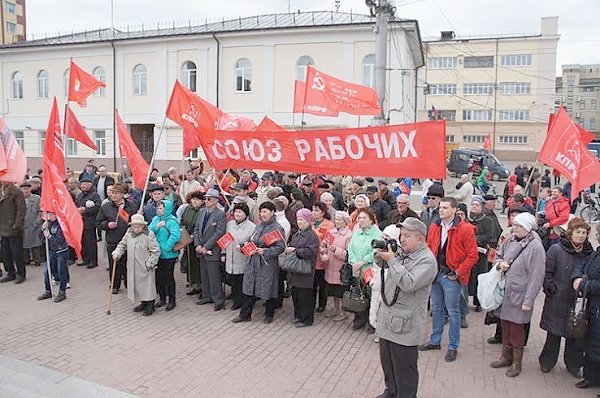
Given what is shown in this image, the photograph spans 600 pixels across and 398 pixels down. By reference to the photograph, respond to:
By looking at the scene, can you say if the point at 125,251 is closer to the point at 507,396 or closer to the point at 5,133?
the point at 5,133

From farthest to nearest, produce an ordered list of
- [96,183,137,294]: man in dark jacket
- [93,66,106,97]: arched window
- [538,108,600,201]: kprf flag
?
[93,66,106,97]: arched window, [96,183,137,294]: man in dark jacket, [538,108,600,201]: kprf flag

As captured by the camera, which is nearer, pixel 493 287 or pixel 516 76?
pixel 493 287

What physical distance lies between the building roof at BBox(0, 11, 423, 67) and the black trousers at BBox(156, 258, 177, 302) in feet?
69.9

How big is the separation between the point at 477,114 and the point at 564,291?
61656 millimetres

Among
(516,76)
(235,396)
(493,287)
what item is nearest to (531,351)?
(493,287)

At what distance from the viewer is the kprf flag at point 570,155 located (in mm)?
7918

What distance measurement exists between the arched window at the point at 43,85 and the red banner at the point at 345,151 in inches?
1177

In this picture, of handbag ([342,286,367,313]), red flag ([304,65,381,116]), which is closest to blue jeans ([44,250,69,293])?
handbag ([342,286,367,313])

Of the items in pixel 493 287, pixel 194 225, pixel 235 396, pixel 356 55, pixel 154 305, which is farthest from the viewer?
pixel 356 55

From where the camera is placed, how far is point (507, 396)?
505cm

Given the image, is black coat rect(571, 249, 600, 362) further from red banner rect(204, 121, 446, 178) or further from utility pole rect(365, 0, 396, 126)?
utility pole rect(365, 0, 396, 126)

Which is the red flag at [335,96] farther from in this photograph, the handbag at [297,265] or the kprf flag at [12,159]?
the kprf flag at [12,159]

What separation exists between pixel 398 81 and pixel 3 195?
21.3 metres

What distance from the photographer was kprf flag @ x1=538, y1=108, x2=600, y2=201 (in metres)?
7.92
